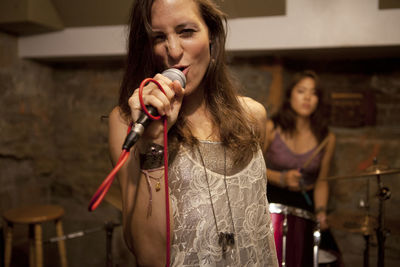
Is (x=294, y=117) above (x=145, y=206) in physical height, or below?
above

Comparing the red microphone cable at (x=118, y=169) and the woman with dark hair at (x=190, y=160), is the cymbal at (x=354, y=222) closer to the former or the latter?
the woman with dark hair at (x=190, y=160)

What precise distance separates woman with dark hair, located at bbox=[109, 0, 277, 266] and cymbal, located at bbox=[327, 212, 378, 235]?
1051 millimetres

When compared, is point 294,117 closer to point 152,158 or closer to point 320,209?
point 320,209

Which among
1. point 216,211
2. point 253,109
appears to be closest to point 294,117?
point 253,109

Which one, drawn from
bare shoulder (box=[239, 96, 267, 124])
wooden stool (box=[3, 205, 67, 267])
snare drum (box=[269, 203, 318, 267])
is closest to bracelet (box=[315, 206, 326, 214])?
snare drum (box=[269, 203, 318, 267])

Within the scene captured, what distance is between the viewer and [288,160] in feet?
8.69

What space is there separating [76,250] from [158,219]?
2.68 meters

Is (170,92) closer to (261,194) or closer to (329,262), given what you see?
(261,194)

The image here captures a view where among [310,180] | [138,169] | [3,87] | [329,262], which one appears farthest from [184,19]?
[3,87]

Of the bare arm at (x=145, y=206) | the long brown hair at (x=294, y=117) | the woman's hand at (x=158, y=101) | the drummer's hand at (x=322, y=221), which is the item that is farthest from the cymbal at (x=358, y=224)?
the woman's hand at (x=158, y=101)

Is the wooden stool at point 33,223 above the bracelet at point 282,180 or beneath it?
beneath

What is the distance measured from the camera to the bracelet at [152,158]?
0.82 m

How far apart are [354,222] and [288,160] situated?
0.76 meters

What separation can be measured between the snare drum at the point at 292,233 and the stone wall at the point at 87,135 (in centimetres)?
148
